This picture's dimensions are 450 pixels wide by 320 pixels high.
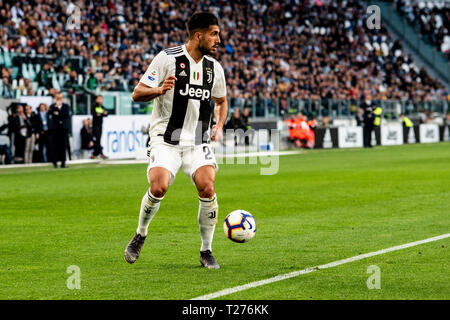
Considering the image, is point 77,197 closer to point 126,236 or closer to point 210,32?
point 126,236

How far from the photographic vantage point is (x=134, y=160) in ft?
93.7

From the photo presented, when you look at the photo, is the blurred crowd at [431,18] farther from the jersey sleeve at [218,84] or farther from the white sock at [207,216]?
the white sock at [207,216]

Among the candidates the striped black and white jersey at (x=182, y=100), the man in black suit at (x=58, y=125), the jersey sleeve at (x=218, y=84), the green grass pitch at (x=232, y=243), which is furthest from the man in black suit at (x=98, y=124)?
the striped black and white jersey at (x=182, y=100)

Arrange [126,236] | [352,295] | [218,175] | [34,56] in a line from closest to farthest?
[352,295] < [126,236] < [218,175] < [34,56]

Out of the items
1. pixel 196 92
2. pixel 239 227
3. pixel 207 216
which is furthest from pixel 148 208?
pixel 196 92

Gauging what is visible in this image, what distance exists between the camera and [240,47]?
4066cm

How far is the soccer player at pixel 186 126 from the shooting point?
305 inches

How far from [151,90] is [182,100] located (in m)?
0.42

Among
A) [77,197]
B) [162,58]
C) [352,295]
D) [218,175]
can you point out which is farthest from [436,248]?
[218,175]

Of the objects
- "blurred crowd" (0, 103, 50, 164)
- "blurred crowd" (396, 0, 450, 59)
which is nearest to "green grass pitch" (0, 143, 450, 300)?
"blurred crowd" (0, 103, 50, 164)

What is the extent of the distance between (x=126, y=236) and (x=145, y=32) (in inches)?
1037

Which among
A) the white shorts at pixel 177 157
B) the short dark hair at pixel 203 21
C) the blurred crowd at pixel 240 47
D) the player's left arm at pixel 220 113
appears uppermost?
the blurred crowd at pixel 240 47

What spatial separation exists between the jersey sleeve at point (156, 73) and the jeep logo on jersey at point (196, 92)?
0.24 meters

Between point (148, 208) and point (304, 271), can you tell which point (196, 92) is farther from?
point (304, 271)
